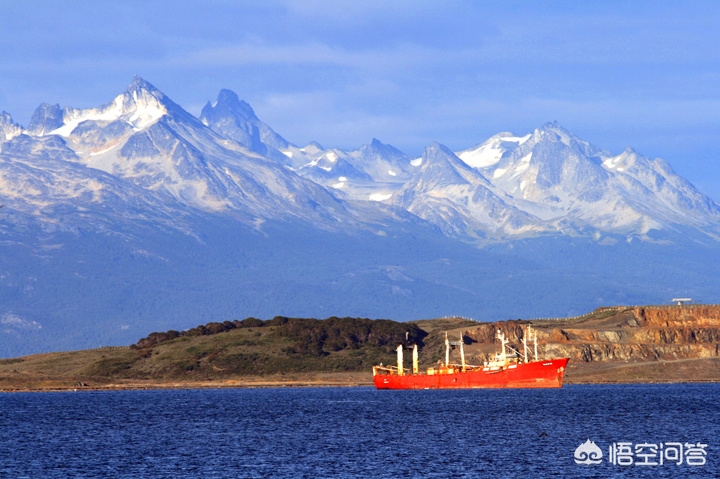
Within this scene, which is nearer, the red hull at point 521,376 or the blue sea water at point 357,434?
the blue sea water at point 357,434

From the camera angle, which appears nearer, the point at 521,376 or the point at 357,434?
the point at 357,434

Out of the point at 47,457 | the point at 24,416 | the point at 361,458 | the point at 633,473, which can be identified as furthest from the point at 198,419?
the point at 633,473

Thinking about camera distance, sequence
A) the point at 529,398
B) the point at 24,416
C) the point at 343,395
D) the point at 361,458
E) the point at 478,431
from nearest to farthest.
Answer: the point at 361,458 < the point at 478,431 < the point at 24,416 < the point at 529,398 < the point at 343,395

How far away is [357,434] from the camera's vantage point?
4702 inches

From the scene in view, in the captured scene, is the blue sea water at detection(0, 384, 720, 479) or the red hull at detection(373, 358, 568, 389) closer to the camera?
the blue sea water at detection(0, 384, 720, 479)

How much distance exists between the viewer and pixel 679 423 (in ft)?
403

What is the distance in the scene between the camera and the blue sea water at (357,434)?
9369 cm

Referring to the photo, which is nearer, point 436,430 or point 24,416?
point 436,430

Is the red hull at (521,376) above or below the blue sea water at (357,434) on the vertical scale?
above

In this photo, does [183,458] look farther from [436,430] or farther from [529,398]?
[529,398]

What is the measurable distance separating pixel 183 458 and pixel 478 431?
32.1m

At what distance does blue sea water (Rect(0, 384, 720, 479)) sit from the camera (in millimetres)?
93688

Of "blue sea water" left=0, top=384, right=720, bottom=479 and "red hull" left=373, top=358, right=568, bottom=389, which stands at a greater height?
"red hull" left=373, top=358, right=568, bottom=389

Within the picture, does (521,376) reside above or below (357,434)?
above
